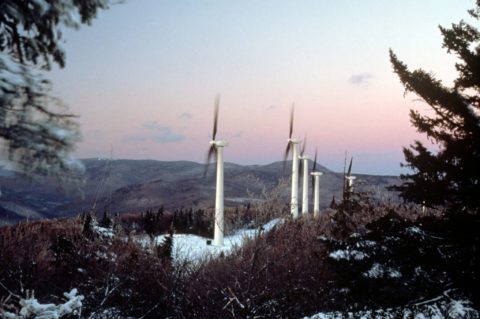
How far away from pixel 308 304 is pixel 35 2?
11.6 m

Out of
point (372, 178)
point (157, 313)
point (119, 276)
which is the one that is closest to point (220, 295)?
point (157, 313)

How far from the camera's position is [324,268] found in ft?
52.8

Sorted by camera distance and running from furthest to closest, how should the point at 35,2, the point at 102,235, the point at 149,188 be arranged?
the point at 149,188
the point at 102,235
the point at 35,2

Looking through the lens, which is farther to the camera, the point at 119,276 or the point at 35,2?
the point at 119,276

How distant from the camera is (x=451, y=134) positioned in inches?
397

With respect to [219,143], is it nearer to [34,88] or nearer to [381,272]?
[381,272]

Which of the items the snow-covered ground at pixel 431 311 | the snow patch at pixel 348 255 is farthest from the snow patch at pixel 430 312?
the snow patch at pixel 348 255

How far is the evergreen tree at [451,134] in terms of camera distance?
9.63 m

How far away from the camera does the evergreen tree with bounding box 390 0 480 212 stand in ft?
31.6

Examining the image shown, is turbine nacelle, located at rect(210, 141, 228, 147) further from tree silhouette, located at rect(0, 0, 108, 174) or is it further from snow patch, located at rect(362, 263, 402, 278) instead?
tree silhouette, located at rect(0, 0, 108, 174)

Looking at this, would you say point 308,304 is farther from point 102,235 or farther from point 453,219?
point 102,235

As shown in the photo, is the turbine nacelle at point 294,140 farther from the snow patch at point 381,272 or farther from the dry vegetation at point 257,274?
the snow patch at point 381,272

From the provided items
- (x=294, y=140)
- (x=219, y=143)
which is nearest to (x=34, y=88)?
(x=219, y=143)

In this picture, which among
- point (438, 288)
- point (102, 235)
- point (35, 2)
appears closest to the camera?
point (35, 2)
